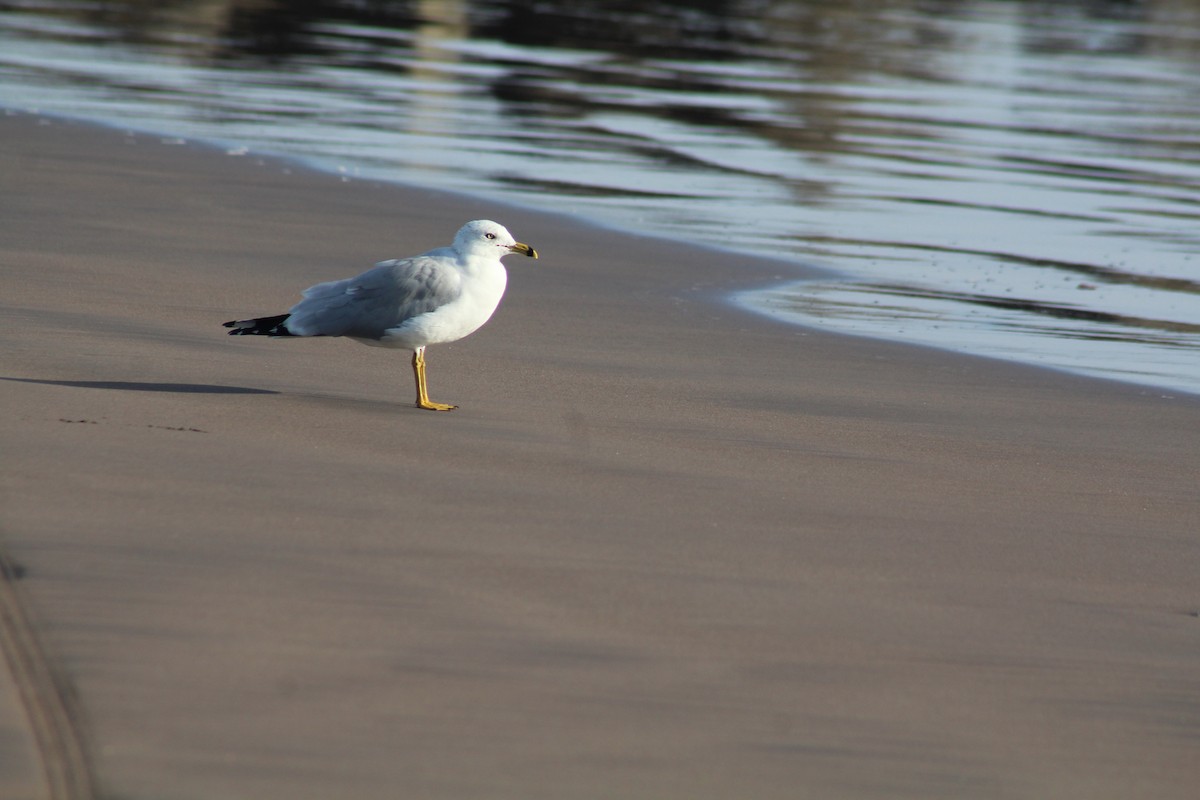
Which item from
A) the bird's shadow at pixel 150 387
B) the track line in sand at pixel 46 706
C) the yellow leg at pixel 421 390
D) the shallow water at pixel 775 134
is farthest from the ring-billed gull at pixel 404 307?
the shallow water at pixel 775 134

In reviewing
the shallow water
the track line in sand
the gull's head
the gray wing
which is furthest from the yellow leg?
the shallow water

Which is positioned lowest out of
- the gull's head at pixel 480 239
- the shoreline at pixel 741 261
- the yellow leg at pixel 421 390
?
the shoreline at pixel 741 261

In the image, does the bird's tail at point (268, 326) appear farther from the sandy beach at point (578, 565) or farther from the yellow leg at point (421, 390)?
the yellow leg at point (421, 390)

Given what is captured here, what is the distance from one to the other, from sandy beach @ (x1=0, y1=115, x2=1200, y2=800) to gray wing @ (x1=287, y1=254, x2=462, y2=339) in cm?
28

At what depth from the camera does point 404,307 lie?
6094 mm

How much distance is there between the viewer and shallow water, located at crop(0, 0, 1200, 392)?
980cm

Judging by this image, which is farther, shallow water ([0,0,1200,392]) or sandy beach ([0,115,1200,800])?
shallow water ([0,0,1200,392])

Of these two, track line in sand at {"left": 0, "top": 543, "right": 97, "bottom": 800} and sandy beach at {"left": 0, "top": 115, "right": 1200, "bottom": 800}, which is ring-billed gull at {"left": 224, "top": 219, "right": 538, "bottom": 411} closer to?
sandy beach at {"left": 0, "top": 115, "right": 1200, "bottom": 800}

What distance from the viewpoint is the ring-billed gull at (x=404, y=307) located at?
609 cm

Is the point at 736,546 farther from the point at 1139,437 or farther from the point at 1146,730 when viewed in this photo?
the point at 1139,437

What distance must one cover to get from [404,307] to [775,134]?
427 inches

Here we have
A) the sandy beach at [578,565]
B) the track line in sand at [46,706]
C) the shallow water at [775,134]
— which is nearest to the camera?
the track line in sand at [46,706]

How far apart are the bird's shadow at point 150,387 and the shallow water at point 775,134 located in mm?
3356

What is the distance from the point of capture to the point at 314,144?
13859 mm
